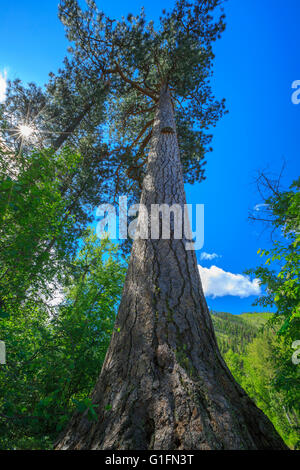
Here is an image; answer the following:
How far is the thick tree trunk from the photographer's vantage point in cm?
89

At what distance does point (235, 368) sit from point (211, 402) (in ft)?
71.0

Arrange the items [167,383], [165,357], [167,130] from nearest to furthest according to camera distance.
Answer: [167,383] → [165,357] → [167,130]

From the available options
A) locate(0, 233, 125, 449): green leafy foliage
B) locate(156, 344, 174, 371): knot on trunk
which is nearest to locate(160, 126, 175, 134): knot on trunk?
locate(0, 233, 125, 449): green leafy foliage

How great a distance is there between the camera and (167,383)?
1.09 meters

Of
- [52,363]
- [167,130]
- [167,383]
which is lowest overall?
[52,363]

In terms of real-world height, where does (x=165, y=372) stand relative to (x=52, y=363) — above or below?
above

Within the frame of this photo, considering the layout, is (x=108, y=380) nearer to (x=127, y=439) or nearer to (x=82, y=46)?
(x=127, y=439)

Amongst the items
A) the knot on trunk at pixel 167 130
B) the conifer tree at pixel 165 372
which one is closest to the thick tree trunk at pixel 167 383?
the conifer tree at pixel 165 372

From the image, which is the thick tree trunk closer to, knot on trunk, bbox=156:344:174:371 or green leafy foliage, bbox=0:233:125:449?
knot on trunk, bbox=156:344:174:371

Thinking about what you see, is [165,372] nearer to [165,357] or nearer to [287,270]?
[165,357]

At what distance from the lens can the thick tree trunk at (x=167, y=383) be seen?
0.89m

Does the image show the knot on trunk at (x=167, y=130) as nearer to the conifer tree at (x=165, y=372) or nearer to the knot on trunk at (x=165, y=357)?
the conifer tree at (x=165, y=372)

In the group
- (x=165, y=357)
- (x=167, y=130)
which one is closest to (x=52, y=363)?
(x=165, y=357)

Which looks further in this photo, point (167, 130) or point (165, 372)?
point (167, 130)
